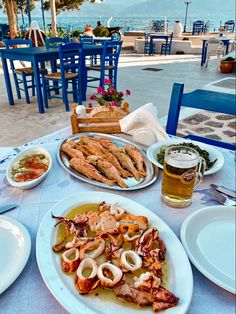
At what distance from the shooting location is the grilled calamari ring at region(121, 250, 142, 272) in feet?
1.72

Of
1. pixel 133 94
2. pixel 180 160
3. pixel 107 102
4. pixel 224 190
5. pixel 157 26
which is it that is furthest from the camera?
pixel 157 26

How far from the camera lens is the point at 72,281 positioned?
516 millimetres

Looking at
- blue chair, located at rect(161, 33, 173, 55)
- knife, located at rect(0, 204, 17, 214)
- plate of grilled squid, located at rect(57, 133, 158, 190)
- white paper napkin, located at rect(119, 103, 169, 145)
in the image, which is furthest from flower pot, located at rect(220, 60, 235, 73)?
knife, located at rect(0, 204, 17, 214)

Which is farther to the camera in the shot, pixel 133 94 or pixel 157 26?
pixel 157 26

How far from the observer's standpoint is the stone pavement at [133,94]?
3510 mm

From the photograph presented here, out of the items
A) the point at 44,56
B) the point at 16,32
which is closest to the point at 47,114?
the point at 44,56

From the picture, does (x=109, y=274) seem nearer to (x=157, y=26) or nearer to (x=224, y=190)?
(x=224, y=190)

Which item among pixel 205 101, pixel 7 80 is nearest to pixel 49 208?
pixel 205 101

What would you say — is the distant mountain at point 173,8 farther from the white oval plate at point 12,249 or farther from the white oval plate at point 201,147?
the white oval plate at point 12,249

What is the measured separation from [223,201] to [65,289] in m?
0.54

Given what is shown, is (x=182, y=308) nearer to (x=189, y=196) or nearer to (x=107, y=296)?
(x=107, y=296)

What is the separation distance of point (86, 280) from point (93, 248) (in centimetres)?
9

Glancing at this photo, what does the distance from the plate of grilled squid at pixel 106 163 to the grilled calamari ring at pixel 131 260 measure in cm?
30

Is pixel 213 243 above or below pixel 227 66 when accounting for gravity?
above
